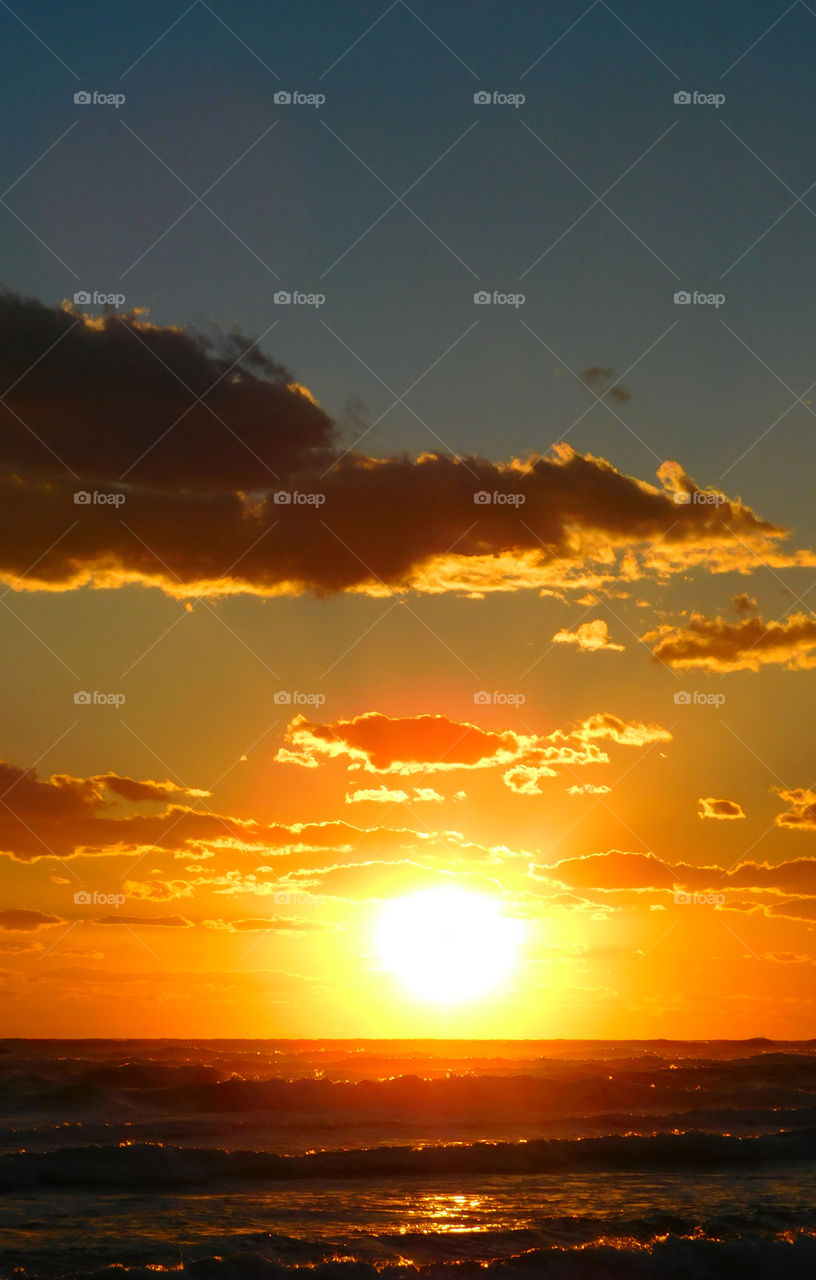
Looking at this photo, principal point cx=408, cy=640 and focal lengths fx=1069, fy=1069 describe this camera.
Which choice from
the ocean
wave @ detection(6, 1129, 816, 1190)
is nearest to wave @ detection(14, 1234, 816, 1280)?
the ocean

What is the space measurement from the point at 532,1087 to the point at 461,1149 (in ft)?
50.1

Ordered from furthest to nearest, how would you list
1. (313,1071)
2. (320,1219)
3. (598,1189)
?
1. (313,1071)
2. (598,1189)
3. (320,1219)

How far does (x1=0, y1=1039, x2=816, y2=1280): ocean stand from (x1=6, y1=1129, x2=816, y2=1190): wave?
75 millimetres

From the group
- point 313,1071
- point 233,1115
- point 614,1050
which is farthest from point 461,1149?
point 614,1050

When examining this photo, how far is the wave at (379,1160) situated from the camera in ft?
91.6

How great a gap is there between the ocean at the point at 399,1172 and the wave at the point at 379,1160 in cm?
7

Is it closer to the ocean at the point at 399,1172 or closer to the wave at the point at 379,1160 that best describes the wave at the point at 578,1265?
the ocean at the point at 399,1172

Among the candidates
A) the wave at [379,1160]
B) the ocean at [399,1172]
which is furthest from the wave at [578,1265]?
the wave at [379,1160]

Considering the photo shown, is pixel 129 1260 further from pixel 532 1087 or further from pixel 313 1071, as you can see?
pixel 313 1071

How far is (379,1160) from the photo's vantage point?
3066 cm

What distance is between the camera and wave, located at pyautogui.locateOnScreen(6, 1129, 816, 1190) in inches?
1099

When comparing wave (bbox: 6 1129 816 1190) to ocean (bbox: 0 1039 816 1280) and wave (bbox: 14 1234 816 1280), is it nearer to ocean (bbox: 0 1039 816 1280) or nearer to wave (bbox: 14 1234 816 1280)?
ocean (bbox: 0 1039 816 1280)

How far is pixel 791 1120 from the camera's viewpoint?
42.3 m

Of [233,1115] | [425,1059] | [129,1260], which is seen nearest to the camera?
[129,1260]
